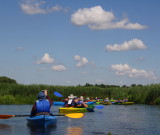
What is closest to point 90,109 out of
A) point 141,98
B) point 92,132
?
point 92,132

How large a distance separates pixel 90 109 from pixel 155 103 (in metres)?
11.7

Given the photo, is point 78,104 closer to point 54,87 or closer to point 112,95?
point 54,87

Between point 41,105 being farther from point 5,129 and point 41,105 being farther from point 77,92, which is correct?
point 77,92

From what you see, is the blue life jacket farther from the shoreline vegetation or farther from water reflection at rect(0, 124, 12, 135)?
the shoreline vegetation

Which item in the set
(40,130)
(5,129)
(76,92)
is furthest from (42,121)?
(76,92)

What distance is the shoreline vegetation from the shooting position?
112 feet

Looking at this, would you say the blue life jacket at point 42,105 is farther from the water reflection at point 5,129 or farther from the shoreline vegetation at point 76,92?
the shoreline vegetation at point 76,92

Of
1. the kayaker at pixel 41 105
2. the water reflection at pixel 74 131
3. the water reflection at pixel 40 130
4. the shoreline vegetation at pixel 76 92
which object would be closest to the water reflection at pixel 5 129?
the water reflection at pixel 40 130

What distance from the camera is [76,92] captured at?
41844 mm

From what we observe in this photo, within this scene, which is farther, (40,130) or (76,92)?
(76,92)

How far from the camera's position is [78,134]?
13602 millimetres

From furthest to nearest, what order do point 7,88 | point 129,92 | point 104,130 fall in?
point 129,92 → point 7,88 → point 104,130

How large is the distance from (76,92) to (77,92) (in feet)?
0.39

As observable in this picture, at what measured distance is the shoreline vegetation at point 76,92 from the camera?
112 ft
